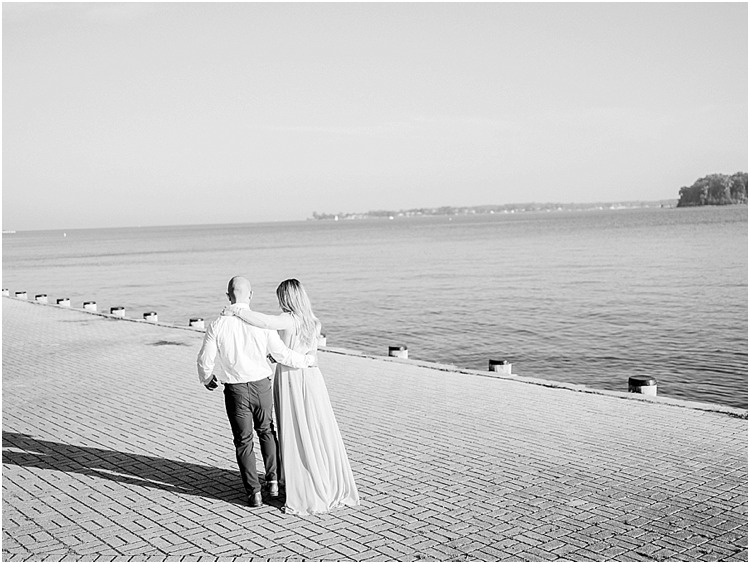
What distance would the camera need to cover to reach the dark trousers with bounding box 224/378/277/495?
7.19 meters

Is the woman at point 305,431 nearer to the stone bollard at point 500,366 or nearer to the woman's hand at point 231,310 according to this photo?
the woman's hand at point 231,310

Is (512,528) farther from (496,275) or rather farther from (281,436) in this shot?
(496,275)

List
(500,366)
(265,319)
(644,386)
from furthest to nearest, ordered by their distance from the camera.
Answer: (500,366)
(644,386)
(265,319)

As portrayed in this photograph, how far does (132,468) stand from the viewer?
27.9 feet

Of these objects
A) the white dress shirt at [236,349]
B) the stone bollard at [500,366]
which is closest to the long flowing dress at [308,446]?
the white dress shirt at [236,349]

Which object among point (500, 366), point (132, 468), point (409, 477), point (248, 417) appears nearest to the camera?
point (248, 417)

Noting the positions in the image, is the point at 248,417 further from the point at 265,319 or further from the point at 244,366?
the point at 265,319

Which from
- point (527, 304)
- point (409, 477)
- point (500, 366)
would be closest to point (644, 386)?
point (500, 366)

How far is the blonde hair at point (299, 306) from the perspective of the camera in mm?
7036

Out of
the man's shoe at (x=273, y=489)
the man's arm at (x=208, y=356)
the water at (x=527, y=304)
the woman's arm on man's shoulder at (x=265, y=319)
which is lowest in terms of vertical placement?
the water at (x=527, y=304)

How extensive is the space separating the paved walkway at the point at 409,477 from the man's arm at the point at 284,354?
50.3 inches

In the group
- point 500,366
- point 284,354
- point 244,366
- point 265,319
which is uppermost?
point 265,319

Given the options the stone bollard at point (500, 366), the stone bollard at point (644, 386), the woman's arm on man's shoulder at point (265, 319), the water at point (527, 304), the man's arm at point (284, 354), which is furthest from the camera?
the water at point (527, 304)

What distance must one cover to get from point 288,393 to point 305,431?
36cm
